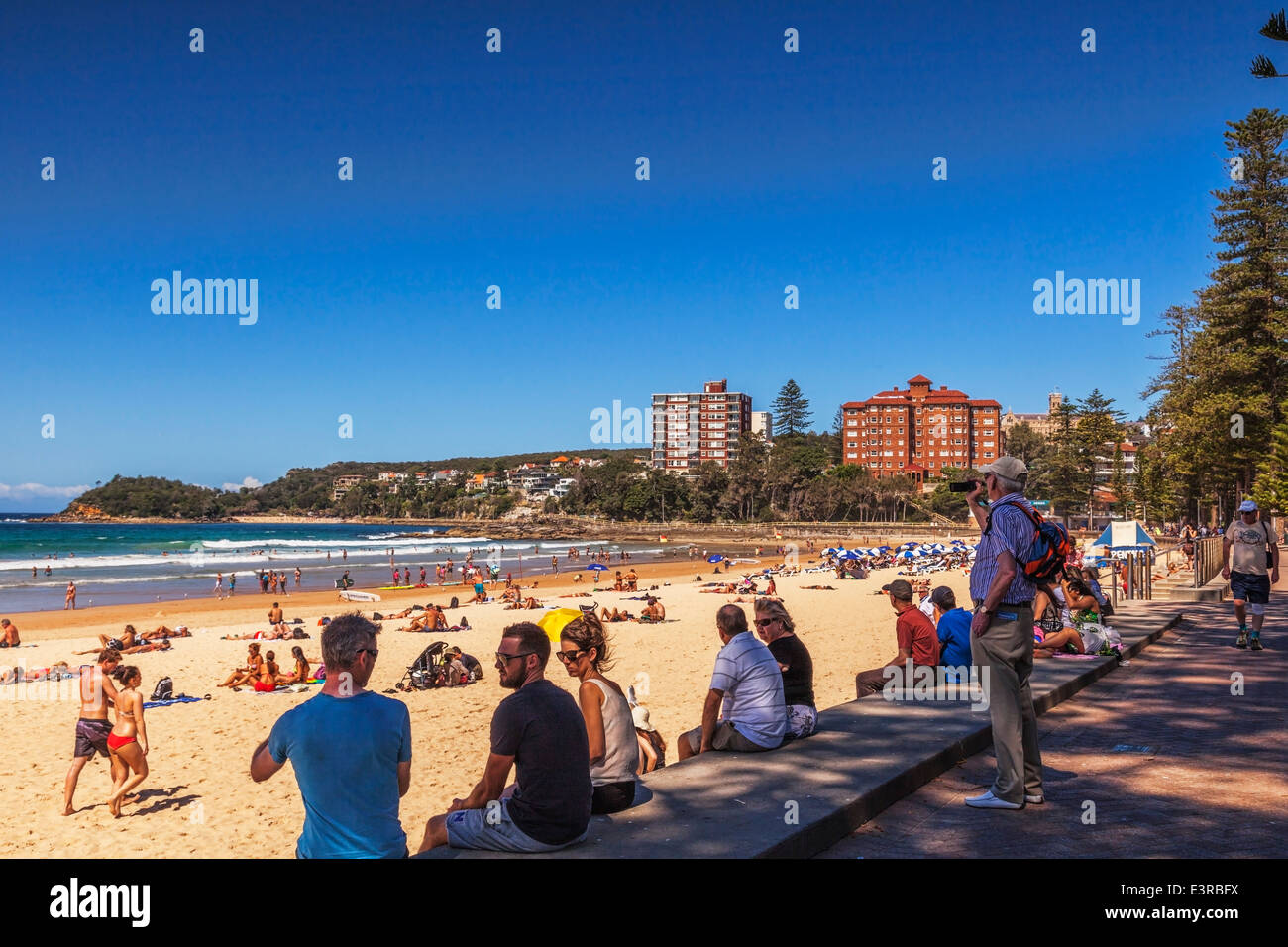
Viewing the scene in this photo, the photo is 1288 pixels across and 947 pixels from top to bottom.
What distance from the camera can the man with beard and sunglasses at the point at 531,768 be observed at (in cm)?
373

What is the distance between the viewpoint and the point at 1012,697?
4.61 metres

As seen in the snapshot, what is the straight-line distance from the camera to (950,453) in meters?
116

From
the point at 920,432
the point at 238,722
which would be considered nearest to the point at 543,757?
the point at 238,722

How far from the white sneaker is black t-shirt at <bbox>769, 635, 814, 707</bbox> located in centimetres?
152

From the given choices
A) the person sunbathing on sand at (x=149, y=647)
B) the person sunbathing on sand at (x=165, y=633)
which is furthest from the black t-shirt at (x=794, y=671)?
the person sunbathing on sand at (x=165, y=633)

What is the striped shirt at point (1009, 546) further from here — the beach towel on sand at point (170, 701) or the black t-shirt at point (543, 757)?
the beach towel on sand at point (170, 701)

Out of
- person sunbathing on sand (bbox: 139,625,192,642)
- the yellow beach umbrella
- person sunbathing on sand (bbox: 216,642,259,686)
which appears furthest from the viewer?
person sunbathing on sand (bbox: 139,625,192,642)

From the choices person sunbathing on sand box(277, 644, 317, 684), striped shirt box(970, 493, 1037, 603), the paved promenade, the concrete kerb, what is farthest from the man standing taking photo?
person sunbathing on sand box(277, 644, 317, 684)

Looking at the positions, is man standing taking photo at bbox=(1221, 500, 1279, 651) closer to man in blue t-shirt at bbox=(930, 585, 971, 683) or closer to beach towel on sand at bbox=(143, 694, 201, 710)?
man in blue t-shirt at bbox=(930, 585, 971, 683)

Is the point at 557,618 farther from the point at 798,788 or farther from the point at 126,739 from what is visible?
the point at 798,788

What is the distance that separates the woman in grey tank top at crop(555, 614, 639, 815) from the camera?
445cm
